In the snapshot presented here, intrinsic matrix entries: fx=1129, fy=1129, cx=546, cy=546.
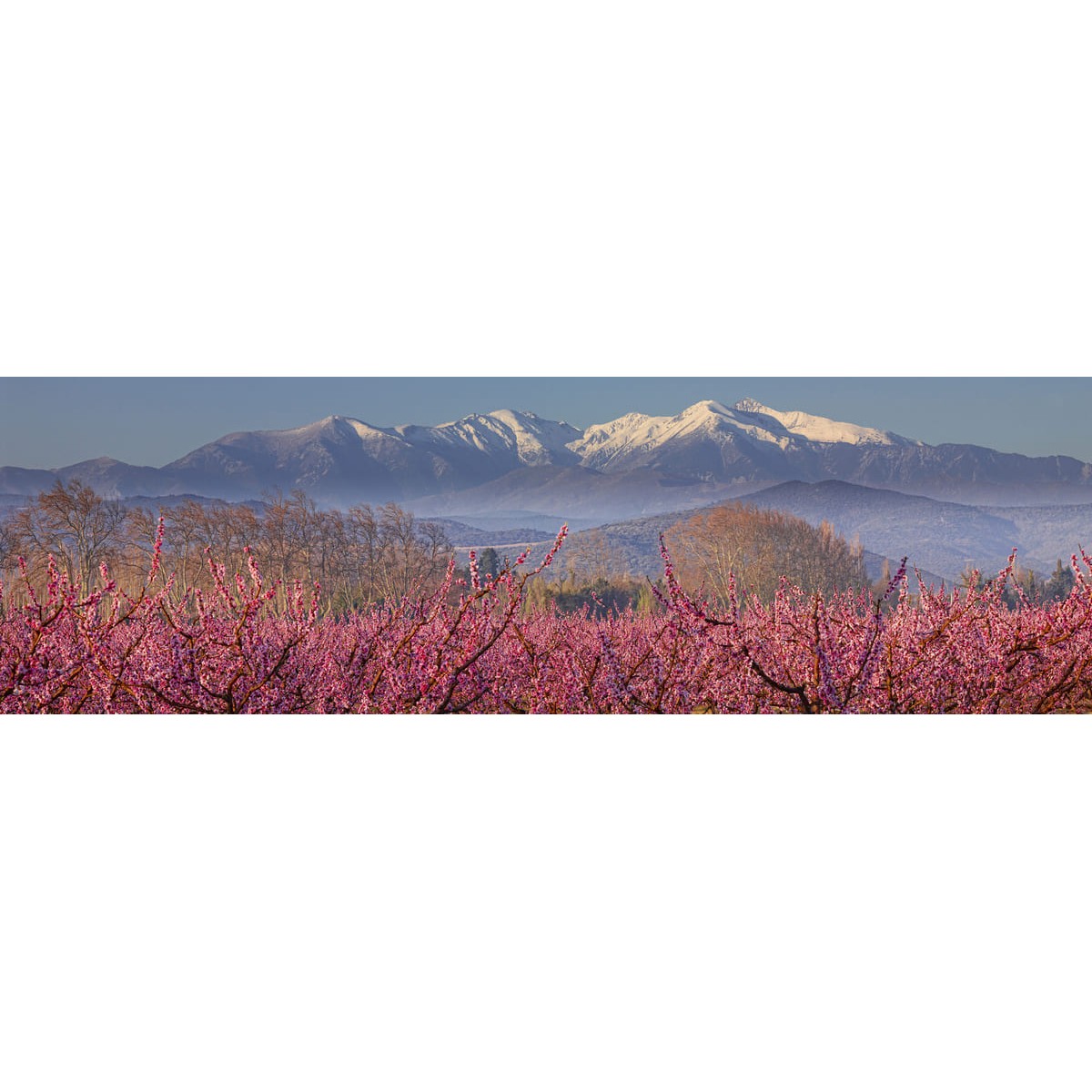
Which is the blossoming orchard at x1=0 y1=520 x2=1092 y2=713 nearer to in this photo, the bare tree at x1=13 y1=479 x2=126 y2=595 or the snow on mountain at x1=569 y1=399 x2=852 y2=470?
the bare tree at x1=13 y1=479 x2=126 y2=595

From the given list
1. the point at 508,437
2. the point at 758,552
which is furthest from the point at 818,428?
the point at 508,437

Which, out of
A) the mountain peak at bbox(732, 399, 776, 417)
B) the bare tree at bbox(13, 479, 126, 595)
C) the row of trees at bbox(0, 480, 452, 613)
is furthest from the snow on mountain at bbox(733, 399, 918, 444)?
the bare tree at bbox(13, 479, 126, 595)

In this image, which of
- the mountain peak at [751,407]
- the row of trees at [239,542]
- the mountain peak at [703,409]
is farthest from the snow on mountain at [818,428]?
the row of trees at [239,542]

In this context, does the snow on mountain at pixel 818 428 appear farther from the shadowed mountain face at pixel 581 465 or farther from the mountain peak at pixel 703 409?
the mountain peak at pixel 703 409

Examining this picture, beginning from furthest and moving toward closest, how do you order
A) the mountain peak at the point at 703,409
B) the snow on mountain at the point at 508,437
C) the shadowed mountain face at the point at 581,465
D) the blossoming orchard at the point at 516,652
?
1. the snow on mountain at the point at 508,437
2. the mountain peak at the point at 703,409
3. the shadowed mountain face at the point at 581,465
4. the blossoming orchard at the point at 516,652

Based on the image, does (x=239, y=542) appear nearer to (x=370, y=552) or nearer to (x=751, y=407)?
(x=370, y=552)
